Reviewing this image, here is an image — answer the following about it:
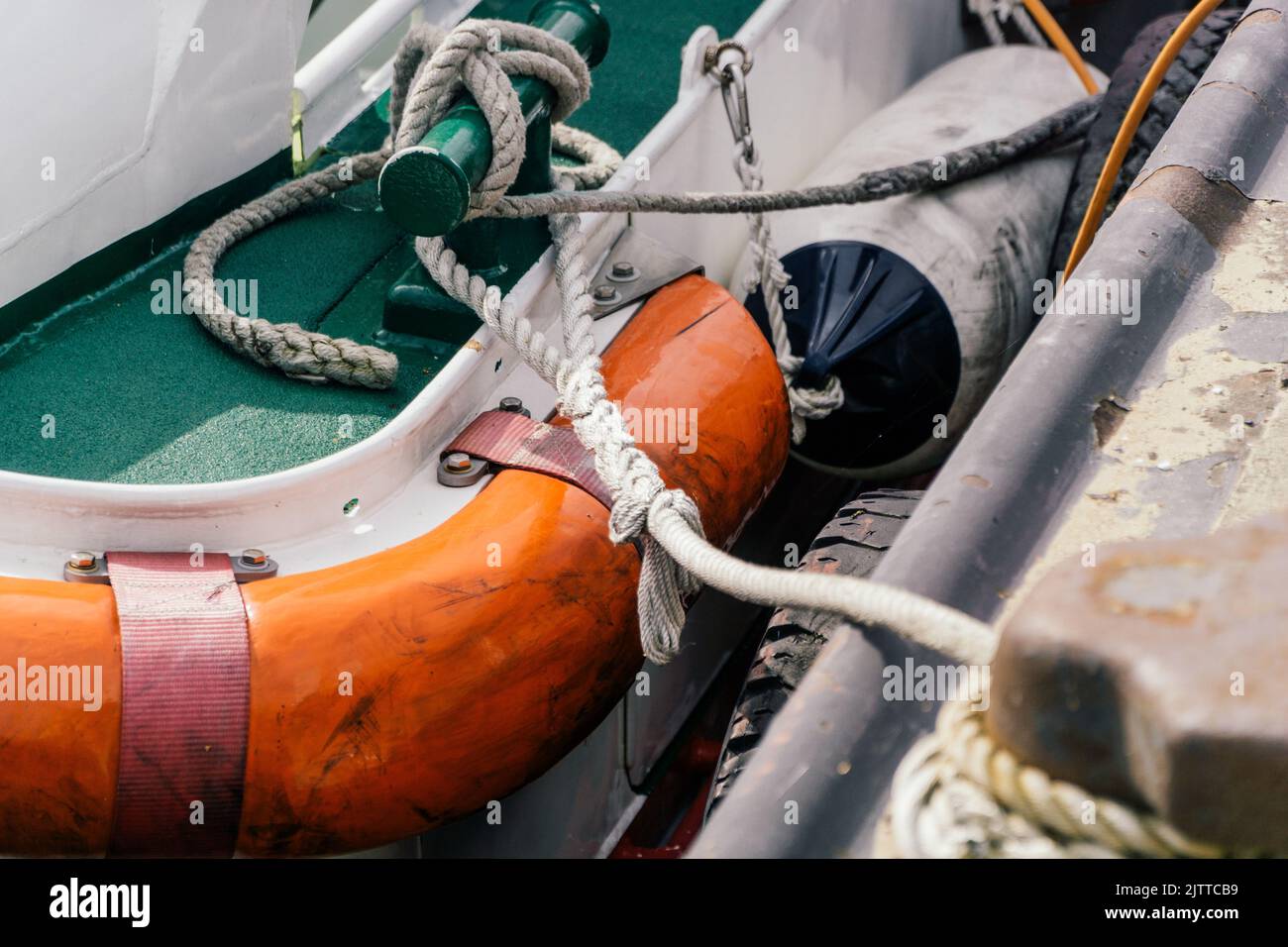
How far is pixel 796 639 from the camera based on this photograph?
7.15 feet

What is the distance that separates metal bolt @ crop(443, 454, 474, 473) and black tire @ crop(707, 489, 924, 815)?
0.53 m

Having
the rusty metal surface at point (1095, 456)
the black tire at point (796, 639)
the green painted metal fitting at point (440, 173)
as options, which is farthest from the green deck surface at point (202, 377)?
the rusty metal surface at point (1095, 456)

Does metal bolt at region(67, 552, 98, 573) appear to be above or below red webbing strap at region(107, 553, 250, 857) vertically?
above

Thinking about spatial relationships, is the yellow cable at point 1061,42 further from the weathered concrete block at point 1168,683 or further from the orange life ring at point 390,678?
the weathered concrete block at point 1168,683

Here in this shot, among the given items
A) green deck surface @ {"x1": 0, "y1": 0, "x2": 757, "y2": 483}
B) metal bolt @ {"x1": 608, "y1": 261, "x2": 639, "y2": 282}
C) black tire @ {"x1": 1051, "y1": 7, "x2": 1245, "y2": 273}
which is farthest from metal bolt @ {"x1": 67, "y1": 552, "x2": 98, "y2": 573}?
black tire @ {"x1": 1051, "y1": 7, "x2": 1245, "y2": 273}

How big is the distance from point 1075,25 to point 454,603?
10.1 feet

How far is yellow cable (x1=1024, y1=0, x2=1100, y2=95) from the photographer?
339 centimetres

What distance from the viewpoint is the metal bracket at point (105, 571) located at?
1765 millimetres

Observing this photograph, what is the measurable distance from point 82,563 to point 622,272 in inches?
40.5

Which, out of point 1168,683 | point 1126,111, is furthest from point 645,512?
point 1126,111

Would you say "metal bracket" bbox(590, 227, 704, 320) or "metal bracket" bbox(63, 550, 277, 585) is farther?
"metal bracket" bbox(590, 227, 704, 320)

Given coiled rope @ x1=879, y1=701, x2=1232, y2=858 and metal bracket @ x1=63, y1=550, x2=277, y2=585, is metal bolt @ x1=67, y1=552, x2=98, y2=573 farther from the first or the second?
coiled rope @ x1=879, y1=701, x2=1232, y2=858
